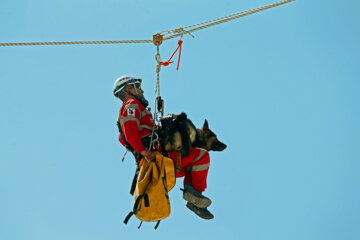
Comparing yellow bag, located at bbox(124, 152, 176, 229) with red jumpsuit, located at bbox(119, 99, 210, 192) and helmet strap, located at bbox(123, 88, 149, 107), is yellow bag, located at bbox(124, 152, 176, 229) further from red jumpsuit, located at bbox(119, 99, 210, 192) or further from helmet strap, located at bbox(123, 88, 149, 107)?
helmet strap, located at bbox(123, 88, 149, 107)

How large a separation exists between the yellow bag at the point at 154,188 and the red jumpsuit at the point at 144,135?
267 millimetres

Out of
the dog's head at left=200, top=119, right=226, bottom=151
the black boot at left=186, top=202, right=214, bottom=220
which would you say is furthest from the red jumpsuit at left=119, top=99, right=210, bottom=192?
the black boot at left=186, top=202, right=214, bottom=220

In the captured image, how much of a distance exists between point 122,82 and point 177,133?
1107mm

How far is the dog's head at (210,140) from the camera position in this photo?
8.64 m

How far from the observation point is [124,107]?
832 cm

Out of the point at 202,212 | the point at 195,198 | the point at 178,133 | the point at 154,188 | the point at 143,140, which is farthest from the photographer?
the point at 202,212

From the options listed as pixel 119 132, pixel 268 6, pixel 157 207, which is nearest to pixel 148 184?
pixel 157 207

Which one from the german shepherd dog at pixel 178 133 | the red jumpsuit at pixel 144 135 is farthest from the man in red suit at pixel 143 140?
the german shepherd dog at pixel 178 133

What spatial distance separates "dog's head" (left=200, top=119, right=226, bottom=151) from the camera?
8641 millimetres

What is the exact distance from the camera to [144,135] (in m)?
8.33

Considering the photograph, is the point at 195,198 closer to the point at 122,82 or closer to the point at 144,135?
the point at 144,135

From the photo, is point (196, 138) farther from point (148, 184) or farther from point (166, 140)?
point (148, 184)

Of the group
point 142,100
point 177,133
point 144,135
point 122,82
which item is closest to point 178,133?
point 177,133

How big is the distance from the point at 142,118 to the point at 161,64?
2.72 ft
